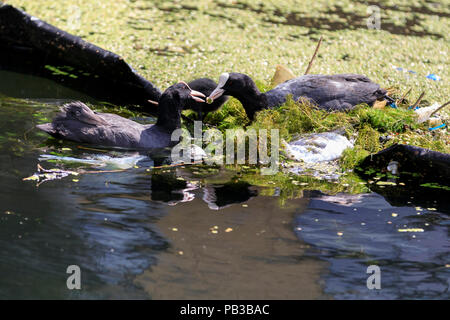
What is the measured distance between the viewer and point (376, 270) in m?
2.98

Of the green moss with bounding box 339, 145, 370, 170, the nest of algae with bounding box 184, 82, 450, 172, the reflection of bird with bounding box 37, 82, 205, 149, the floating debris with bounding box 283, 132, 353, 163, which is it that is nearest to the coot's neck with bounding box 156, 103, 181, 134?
→ the reflection of bird with bounding box 37, 82, 205, 149

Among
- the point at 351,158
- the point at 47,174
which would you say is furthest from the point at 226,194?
the point at 351,158

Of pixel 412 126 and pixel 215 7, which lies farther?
pixel 215 7

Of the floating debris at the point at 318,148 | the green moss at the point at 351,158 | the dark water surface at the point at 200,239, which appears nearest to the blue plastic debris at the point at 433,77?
the floating debris at the point at 318,148

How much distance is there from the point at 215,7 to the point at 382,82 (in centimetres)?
364

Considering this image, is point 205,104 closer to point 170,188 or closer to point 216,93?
point 216,93

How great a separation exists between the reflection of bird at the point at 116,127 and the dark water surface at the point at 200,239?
460mm

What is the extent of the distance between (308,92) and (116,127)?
184cm

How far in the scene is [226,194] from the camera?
3879 millimetres

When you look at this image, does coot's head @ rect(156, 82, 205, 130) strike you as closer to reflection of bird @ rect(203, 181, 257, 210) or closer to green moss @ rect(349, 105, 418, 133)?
reflection of bird @ rect(203, 181, 257, 210)

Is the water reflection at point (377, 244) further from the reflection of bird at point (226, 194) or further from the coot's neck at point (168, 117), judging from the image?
the coot's neck at point (168, 117)

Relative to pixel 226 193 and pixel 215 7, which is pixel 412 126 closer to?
pixel 226 193

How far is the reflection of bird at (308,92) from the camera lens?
5414mm
